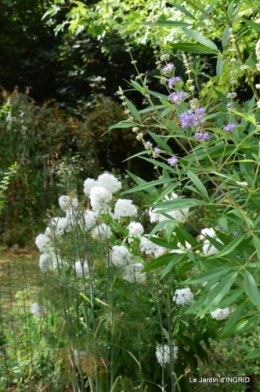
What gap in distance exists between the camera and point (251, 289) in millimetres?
2064

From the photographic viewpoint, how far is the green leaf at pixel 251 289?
2.03 meters

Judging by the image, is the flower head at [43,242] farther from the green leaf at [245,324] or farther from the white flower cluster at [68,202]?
the green leaf at [245,324]

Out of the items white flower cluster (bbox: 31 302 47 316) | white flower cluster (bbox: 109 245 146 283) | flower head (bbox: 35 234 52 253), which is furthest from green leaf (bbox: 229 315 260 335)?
flower head (bbox: 35 234 52 253)

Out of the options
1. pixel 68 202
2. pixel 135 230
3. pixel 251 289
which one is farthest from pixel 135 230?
pixel 251 289

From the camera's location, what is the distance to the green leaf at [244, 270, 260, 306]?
203 centimetres

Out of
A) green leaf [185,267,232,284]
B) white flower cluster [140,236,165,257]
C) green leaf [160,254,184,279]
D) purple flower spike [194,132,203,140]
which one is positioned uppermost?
white flower cluster [140,236,165,257]

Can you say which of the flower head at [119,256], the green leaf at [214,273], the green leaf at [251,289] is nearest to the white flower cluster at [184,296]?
the flower head at [119,256]

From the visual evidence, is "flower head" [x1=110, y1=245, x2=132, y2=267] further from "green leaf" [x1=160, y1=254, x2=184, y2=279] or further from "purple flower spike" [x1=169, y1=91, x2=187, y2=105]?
"purple flower spike" [x1=169, y1=91, x2=187, y2=105]

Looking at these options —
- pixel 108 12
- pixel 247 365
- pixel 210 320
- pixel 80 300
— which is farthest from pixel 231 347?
pixel 108 12

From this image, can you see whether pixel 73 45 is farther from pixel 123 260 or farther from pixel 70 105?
pixel 123 260

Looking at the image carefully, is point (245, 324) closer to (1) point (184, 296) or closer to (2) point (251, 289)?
(2) point (251, 289)

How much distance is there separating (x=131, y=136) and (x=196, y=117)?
9.17m

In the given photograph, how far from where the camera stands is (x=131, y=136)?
37.2 feet

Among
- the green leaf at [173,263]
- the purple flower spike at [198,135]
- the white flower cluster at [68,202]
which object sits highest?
the white flower cluster at [68,202]
